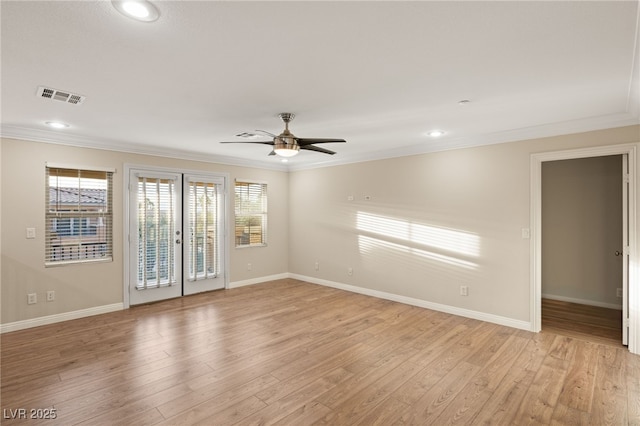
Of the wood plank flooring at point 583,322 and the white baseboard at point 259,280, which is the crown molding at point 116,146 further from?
the wood plank flooring at point 583,322

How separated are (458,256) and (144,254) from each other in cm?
484

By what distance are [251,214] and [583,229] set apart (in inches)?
227

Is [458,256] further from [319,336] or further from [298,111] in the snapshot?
[298,111]

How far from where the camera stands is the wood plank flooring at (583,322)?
3.83 m

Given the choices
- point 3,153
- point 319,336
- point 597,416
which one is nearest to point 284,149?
point 319,336

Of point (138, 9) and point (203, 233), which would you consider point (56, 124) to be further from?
point (138, 9)

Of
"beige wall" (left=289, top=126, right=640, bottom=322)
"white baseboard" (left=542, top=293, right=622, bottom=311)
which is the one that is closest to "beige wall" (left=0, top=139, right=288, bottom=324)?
"beige wall" (left=289, top=126, right=640, bottom=322)

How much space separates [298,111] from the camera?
3.31m

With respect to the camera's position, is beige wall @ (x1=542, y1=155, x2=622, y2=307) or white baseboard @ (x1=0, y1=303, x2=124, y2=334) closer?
white baseboard @ (x1=0, y1=303, x2=124, y2=334)

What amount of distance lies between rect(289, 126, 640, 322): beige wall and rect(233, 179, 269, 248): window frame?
949mm

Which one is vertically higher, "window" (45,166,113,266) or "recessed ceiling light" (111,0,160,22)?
"recessed ceiling light" (111,0,160,22)

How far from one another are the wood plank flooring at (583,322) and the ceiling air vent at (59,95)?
5764mm

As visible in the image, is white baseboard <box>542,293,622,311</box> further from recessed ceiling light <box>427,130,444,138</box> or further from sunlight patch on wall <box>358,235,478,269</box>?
recessed ceiling light <box>427,130,444,138</box>

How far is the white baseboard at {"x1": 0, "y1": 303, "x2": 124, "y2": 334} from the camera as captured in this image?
4.03 m
